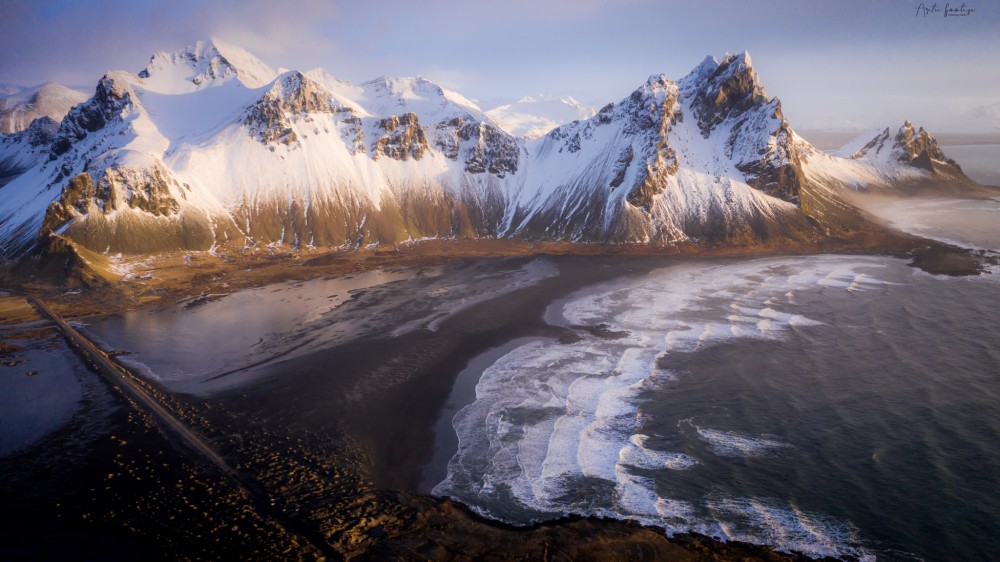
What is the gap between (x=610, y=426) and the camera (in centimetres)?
4584

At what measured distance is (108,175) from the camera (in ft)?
437

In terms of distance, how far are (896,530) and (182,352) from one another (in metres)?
79.4

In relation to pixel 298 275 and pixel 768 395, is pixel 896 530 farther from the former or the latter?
pixel 298 275

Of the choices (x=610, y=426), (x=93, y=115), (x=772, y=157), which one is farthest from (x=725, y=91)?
(x=93, y=115)

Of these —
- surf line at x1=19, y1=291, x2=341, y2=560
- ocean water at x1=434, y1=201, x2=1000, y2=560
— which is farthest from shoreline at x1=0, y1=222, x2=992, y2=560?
ocean water at x1=434, y1=201, x2=1000, y2=560

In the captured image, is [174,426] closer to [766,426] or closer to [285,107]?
[766,426]

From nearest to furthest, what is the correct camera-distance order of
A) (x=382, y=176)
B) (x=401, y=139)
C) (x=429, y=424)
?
(x=429, y=424)
(x=382, y=176)
(x=401, y=139)

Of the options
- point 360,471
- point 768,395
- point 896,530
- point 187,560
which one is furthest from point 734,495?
point 187,560

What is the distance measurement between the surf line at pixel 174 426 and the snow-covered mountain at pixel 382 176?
219ft

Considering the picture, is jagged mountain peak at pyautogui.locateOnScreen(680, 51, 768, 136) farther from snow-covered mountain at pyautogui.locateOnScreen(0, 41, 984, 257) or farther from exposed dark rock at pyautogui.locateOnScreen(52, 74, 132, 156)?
exposed dark rock at pyautogui.locateOnScreen(52, 74, 132, 156)

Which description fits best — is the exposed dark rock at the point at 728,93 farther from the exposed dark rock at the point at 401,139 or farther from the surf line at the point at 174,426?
the surf line at the point at 174,426

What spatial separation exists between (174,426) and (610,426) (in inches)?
1658

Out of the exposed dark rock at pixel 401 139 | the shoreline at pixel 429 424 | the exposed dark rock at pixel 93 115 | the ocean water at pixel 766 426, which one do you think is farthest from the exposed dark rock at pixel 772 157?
the exposed dark rock at pixel 93 115

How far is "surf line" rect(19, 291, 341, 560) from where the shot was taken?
33.0 meters
